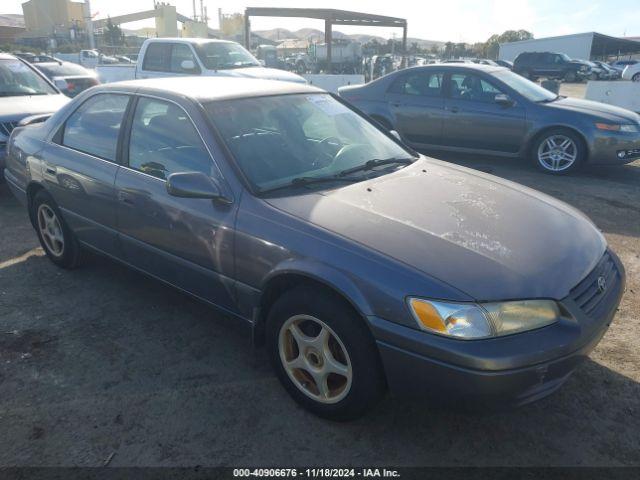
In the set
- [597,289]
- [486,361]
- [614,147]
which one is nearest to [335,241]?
[486,361]

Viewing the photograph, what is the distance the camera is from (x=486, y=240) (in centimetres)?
238

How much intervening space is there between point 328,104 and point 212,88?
33.1 inches

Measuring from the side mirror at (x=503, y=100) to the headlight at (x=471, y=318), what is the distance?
600 centimetres

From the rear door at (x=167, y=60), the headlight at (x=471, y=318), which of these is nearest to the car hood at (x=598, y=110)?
the headlight at (x=471, y=318)

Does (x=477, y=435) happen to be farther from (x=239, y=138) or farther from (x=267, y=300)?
(x=239, y=138)

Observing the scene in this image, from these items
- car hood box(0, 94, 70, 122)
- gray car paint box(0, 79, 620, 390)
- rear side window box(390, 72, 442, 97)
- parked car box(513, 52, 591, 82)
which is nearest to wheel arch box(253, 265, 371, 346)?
gray car paint box(0, 79, 620, 390)

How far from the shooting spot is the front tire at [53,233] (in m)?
4.06

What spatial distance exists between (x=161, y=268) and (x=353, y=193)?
52.1 inches

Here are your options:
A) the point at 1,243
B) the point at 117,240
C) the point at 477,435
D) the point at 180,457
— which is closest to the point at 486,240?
the point at 477,435

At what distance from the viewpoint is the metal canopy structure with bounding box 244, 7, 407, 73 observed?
20.0 metres

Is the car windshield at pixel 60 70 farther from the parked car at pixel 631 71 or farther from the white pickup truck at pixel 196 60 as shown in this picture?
the parked car at pixel 631 71

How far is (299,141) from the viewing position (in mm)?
3123

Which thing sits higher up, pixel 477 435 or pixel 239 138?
pixel 239 138

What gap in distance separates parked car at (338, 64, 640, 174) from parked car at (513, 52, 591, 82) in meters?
26.0
